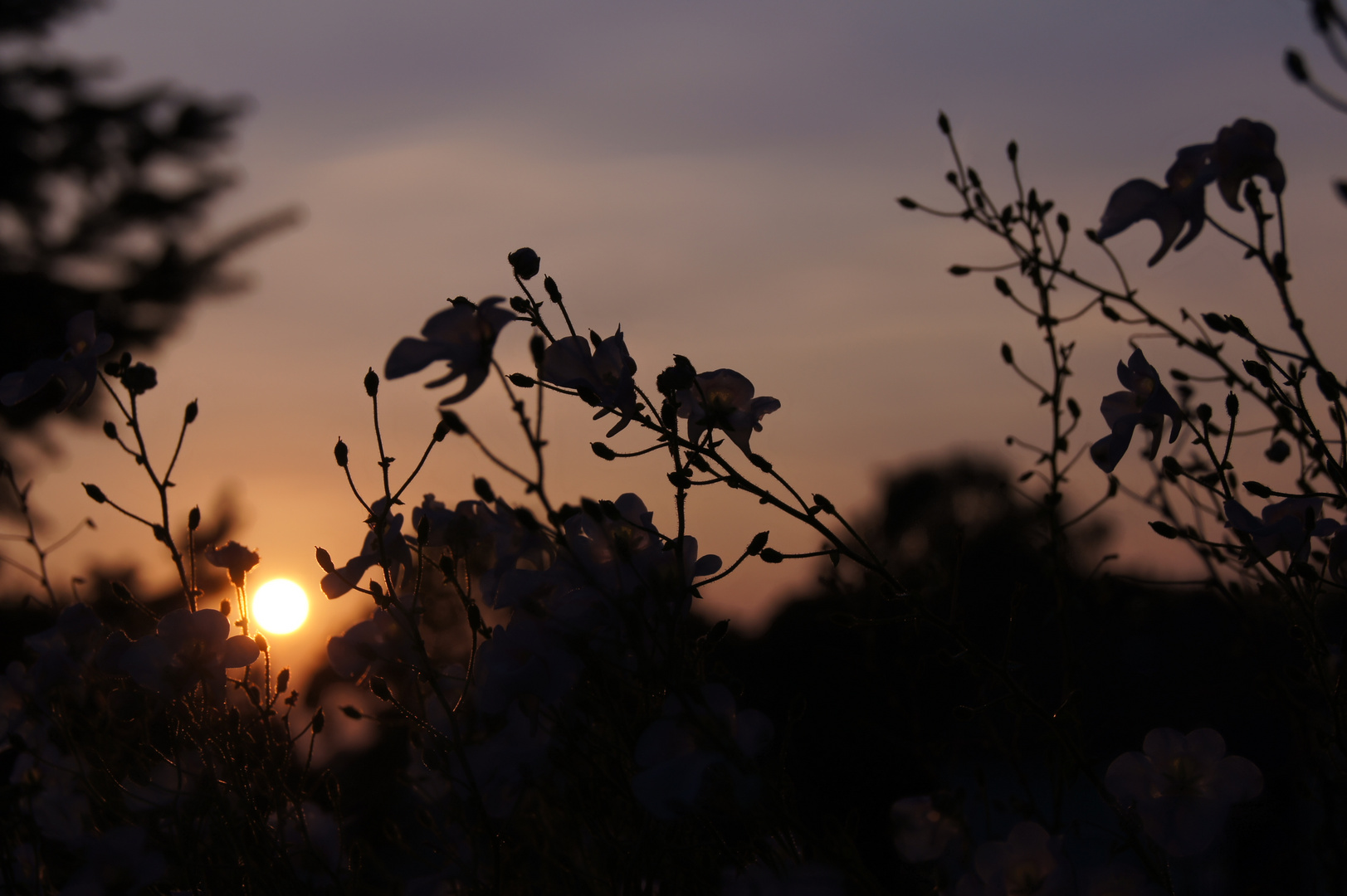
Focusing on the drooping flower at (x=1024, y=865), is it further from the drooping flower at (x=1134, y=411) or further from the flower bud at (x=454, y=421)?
the flower bud at (x=454, y=421)

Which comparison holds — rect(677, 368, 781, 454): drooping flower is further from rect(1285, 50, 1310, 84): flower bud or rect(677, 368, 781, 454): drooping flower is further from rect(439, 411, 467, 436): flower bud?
rect(1285, 50, 1310, 84): flower bud

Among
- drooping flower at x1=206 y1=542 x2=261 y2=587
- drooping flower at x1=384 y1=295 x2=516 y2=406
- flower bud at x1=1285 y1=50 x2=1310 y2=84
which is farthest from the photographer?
drooping flower at x1=206 y1=542 x2=261 y2=587

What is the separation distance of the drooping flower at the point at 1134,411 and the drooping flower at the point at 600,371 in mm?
565

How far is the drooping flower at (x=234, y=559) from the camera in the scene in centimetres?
147

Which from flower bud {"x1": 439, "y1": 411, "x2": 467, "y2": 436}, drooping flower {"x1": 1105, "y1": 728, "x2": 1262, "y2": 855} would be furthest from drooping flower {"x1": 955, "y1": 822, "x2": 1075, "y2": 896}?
flower bud {"x1": 439, "y1": 411, "x2": 467, "y2": 436}

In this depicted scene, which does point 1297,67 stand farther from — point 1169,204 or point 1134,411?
point 1134,411

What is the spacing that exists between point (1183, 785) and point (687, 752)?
2.14 feet

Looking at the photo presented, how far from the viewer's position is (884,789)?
91.9 inches

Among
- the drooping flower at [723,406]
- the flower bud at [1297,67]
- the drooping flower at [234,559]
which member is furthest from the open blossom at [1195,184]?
the drooping flower at [234,559]

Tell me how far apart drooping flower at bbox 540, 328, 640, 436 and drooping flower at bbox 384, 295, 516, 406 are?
0.13 metres

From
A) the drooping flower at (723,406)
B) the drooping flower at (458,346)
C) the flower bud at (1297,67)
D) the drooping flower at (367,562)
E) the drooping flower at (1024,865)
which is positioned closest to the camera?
the flower bud at (1297,67)

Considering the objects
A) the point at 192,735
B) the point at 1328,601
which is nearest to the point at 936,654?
the point at 1328,601

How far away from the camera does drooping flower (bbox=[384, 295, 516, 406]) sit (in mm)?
905

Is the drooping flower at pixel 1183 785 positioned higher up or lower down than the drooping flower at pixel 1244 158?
lower down
